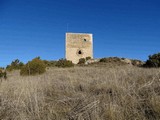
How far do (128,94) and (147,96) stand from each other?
211mm

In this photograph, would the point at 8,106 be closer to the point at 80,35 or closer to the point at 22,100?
the point at 22,100

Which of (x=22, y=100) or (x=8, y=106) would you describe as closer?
(x=8, y=106)

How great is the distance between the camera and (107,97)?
8.16ft

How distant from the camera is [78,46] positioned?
2966cm

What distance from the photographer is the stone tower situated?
94.7ft

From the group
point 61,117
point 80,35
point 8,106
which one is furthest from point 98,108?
point 80,35

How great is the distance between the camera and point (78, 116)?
2.00 metres

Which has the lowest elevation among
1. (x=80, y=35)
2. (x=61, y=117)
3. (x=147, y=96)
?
(x=61, y=117)

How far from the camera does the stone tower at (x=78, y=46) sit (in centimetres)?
2886

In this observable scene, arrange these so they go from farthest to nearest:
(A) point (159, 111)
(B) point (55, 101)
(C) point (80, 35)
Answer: (C) point (80, 35), (B) point (55, 101), (A) point (159, 111)

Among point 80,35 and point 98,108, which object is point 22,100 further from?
point 80,35

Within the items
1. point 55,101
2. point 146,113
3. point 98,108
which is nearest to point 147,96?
point 146,113

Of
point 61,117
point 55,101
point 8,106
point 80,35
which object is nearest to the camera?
point 61,117

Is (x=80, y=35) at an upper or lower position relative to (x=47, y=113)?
upper
